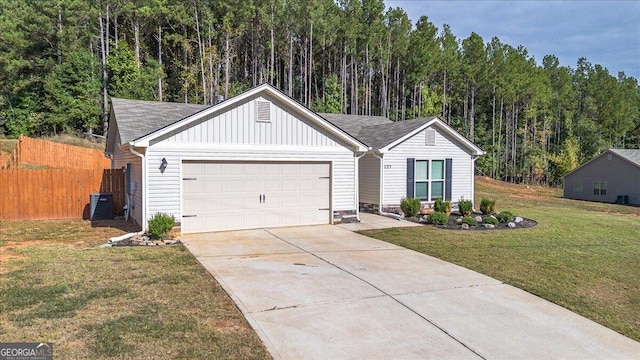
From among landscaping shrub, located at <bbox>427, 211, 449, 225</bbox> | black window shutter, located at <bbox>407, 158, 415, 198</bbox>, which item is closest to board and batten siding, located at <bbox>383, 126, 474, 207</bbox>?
black window shutter, located at <bbox>407, 158, 415, 198</bbox>

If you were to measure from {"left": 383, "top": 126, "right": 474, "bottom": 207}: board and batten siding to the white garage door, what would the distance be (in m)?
3.40

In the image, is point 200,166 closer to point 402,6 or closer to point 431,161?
point 431,161

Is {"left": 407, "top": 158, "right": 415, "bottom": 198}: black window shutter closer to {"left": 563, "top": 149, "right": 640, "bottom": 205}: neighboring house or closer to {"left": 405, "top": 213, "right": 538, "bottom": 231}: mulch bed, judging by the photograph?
{"left": 405, "top": 213, "right": 538, "bottom": 231}: mulch bed

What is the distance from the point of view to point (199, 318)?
15.9 feet

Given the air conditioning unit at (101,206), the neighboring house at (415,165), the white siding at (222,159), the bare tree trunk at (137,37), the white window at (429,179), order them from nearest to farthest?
the white siding at (222,159) < the air conditioning unit at (101,206) < the neighboring house at (415,165) < the white window at (429,179) < the bare tree trunk at (137,37)

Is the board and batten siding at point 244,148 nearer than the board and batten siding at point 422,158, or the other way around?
the board and batten siding at point 244,148

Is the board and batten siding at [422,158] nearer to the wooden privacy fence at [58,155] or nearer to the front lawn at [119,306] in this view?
the front lawn at [119,306]

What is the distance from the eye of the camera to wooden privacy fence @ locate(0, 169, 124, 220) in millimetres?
12852

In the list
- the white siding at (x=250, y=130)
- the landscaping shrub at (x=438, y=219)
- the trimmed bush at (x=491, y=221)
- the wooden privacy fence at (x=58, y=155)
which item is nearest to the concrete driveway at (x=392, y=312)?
the white siding at (x=250, y=130)

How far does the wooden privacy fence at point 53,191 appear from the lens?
12852mm

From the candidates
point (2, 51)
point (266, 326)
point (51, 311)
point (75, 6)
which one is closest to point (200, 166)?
point (51, 311)

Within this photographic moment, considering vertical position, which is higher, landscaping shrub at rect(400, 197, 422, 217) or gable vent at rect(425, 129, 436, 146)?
gable vent at rect(425, 129, 436, 146)

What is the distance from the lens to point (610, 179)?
101 ft

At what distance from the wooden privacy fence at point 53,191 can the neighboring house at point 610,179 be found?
108ft
